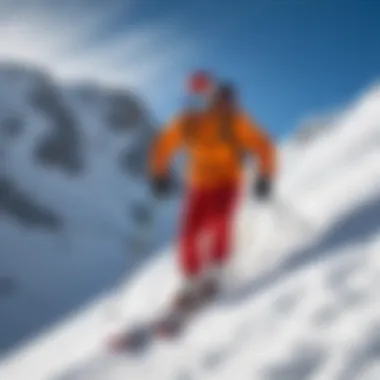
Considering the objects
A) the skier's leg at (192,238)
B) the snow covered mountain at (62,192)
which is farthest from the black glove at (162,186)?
the snow covered mountain at (62,192)

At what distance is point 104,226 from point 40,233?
7.69 meters

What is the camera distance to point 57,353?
745 cm

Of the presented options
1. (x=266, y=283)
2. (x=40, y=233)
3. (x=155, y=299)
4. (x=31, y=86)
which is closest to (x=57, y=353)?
(x=155, y=299)

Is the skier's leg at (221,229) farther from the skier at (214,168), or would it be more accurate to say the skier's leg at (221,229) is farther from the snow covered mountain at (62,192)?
the snow covered mountain at (62,192)

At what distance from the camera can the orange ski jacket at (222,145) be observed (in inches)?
271

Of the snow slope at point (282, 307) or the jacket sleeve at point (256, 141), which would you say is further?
the jacket sleeve at point (256, 141)

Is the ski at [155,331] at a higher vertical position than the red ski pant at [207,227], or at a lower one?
lower

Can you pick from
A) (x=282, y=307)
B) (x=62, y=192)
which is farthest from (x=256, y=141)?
(x=62, y=192)

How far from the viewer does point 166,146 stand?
7.12 meters

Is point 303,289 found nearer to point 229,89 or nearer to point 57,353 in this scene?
point 229,89

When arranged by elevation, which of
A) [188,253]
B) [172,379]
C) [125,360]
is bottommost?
[172,379]

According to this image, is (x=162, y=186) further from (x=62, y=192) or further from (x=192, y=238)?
(x=62, y=192)

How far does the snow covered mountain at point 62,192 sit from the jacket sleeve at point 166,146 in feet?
142

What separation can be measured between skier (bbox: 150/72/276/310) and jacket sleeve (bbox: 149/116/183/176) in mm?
13
